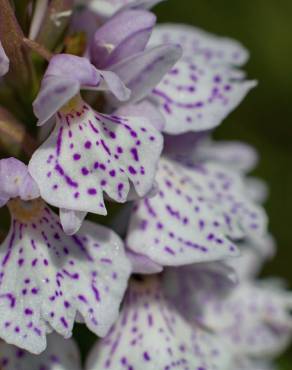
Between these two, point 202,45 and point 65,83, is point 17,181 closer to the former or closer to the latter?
point 65,83

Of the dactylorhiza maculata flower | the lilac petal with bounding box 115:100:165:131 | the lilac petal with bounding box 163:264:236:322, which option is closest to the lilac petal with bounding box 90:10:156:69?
the dactylorhiza maculata flower

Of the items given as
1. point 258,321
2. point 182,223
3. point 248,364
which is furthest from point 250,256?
point 182,223

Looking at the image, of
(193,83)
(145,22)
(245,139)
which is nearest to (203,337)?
(193,83)

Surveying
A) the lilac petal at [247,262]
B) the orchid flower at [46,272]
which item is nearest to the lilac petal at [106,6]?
the orchid flower at [46,272]

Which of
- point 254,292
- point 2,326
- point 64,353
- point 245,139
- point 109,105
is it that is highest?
point 109,105

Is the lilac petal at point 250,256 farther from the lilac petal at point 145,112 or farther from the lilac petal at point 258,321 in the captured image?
the lilac petal at point 145,112

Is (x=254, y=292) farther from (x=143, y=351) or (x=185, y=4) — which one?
(x=185, y=4)

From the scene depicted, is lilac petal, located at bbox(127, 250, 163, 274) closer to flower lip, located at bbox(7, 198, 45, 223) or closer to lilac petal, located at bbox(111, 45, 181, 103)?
flower lip, located at bbox(7, 198, 45, 223)
